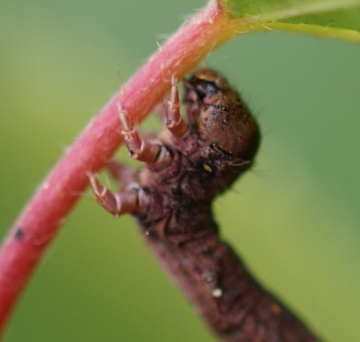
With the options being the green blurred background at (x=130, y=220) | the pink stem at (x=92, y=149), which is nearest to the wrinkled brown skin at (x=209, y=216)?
the pink stem at (x=92, y=149)

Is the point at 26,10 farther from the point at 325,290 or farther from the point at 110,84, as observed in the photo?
the point at 325,290

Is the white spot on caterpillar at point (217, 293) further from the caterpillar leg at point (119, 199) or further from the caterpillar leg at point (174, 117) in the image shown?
the caterpillar leg at point (174, 117)

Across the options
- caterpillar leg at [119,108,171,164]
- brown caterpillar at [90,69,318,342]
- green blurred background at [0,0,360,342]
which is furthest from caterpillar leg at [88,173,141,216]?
green blurred background at [0,0,360,342]

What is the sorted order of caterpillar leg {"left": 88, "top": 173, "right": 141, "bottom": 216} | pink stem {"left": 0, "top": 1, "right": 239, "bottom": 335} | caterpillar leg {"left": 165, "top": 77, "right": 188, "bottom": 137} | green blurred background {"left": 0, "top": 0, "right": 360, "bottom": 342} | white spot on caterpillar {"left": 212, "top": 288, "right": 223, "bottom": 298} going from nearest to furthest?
pink stem {"left": 0, "top": 1, "right": 239, "bottom": 335} → caterpillar leg {"left": 165, "top": 77, "right": 188, "bottom": 137} → caterpillar leg {"left": 88, "top": 173, "right": 141, "bottom": 216} → white spot on caterpillar {"left": 212, "top": 288, "right": 223, "bottom": 298} → green blurred background {"left": 0, "top": 0, "right": 360, "bottom": 342}

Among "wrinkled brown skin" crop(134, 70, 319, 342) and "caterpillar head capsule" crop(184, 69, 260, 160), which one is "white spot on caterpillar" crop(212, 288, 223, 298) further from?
"caterpillar head capsule" crop(184, 69, 260, 160)

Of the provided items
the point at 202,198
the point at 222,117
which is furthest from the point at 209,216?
the point at 222,117

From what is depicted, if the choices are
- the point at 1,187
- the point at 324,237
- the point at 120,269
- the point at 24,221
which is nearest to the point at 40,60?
the point at 1,187

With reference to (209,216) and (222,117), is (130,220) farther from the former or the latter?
(222,117)
